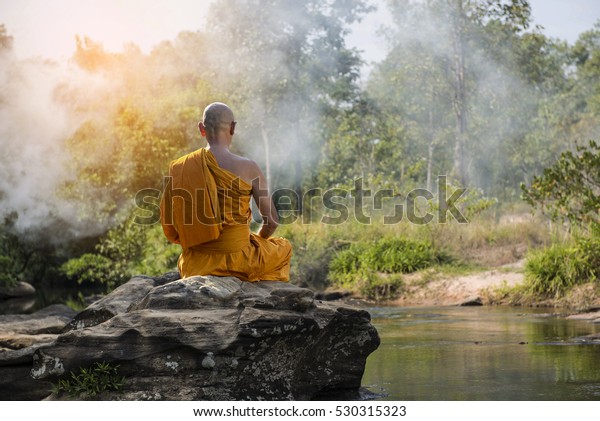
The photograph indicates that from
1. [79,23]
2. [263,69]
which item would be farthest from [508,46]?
[79,23]

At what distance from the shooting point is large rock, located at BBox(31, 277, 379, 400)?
4.37 metres

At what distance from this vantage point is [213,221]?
16.5 ft

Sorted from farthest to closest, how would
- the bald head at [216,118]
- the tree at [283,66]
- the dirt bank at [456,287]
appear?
the tree at [283,66]
the dirt bank at [456,287]
the bald head at [216,118]

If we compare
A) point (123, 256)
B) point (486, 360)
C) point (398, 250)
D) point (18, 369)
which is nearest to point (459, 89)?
point (398, 250)

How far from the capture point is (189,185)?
5066mm

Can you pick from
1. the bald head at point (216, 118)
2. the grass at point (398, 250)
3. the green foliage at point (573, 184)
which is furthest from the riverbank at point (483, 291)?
the bald head at point (216, 118)

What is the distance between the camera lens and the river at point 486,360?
5004 mm

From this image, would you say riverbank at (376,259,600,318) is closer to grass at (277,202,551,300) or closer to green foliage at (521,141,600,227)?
grass at (277,202,551,300)

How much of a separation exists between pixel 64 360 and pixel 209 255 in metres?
1.11

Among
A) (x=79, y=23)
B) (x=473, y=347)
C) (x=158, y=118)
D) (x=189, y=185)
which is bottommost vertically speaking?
(x=473, y=347)

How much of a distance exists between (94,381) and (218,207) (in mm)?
1248

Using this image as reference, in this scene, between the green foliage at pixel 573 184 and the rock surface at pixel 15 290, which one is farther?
the rock surface at pixel 15 290

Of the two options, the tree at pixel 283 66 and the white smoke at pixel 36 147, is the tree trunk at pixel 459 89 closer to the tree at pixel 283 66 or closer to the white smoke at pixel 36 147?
the tree at pixel 283 66
